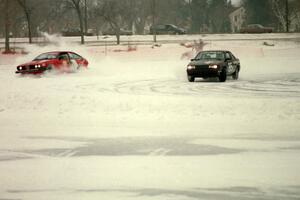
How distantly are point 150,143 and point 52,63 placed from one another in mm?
18461

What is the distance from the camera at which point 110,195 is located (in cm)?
605

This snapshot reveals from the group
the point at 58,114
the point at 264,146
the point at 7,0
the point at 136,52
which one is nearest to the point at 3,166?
the point at 264,146

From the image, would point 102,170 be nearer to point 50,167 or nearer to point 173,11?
point 50,167

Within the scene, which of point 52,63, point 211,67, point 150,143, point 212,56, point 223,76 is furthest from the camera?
point 52,63

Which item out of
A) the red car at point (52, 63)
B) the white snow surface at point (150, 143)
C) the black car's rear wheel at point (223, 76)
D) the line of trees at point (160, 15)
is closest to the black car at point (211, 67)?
the black car's rear wheel at point (223, 76)

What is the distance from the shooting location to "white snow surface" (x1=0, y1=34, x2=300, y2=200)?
636 centimetres

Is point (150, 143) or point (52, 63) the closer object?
point (150, 143)

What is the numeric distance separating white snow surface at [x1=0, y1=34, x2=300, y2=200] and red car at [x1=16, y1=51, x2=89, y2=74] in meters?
7.18

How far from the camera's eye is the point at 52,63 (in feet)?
87.8

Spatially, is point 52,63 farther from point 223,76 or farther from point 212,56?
point 223,76

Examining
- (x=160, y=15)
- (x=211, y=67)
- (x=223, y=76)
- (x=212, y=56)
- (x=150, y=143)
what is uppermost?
(x=160, y=15)

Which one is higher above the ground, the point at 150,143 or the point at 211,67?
the point at 211,67

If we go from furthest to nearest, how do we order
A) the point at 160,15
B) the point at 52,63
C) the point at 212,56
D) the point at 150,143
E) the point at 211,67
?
the point at 160,15
the point at 52,63
the point at 212,56
the point at 211,67
the point at 150,143

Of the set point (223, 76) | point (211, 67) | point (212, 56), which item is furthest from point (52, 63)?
point (223, 76)
